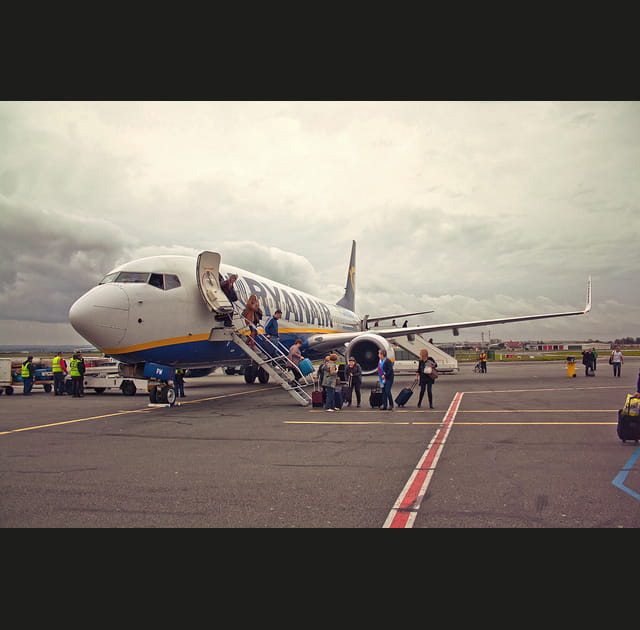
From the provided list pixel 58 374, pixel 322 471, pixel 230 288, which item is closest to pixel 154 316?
pixel 230 288

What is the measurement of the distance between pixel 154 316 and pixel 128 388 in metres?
7.86

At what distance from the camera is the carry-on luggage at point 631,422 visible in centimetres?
809

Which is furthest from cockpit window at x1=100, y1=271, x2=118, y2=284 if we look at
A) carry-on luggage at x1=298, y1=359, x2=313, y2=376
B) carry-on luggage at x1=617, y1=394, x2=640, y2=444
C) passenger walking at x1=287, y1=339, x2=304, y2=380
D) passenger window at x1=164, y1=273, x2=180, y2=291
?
carry-on luggage at x1=617, y1=394, x2=640, y2=444

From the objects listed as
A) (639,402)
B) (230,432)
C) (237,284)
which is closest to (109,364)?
(237,284)

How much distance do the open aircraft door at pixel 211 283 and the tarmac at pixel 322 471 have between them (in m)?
3.48

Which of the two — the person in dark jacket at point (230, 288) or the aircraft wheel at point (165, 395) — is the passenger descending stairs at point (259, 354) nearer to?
the person in dark jacket at point (230, 288)

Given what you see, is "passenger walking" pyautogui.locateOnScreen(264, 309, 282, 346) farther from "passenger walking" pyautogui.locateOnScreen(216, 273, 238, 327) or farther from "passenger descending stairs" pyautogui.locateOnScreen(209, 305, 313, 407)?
"passenger walking" pyautogui.locateOnScreen(216, 273, 238, 327)

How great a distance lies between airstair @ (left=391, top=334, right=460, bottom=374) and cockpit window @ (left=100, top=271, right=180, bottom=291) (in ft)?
59.8

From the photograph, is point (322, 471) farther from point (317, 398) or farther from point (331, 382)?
point (317, 398)

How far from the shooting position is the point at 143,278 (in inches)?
541

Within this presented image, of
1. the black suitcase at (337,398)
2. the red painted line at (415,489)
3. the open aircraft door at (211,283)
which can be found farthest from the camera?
the open aircraft door at (211,283)

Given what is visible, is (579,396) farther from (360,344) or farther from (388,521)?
(388,521)

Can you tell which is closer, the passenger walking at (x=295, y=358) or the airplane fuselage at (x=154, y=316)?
the airplane fuselage at (x=154, y=316)

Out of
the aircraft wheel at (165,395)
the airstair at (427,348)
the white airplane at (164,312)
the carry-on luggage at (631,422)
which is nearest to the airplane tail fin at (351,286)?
the airstair at (427,348)
